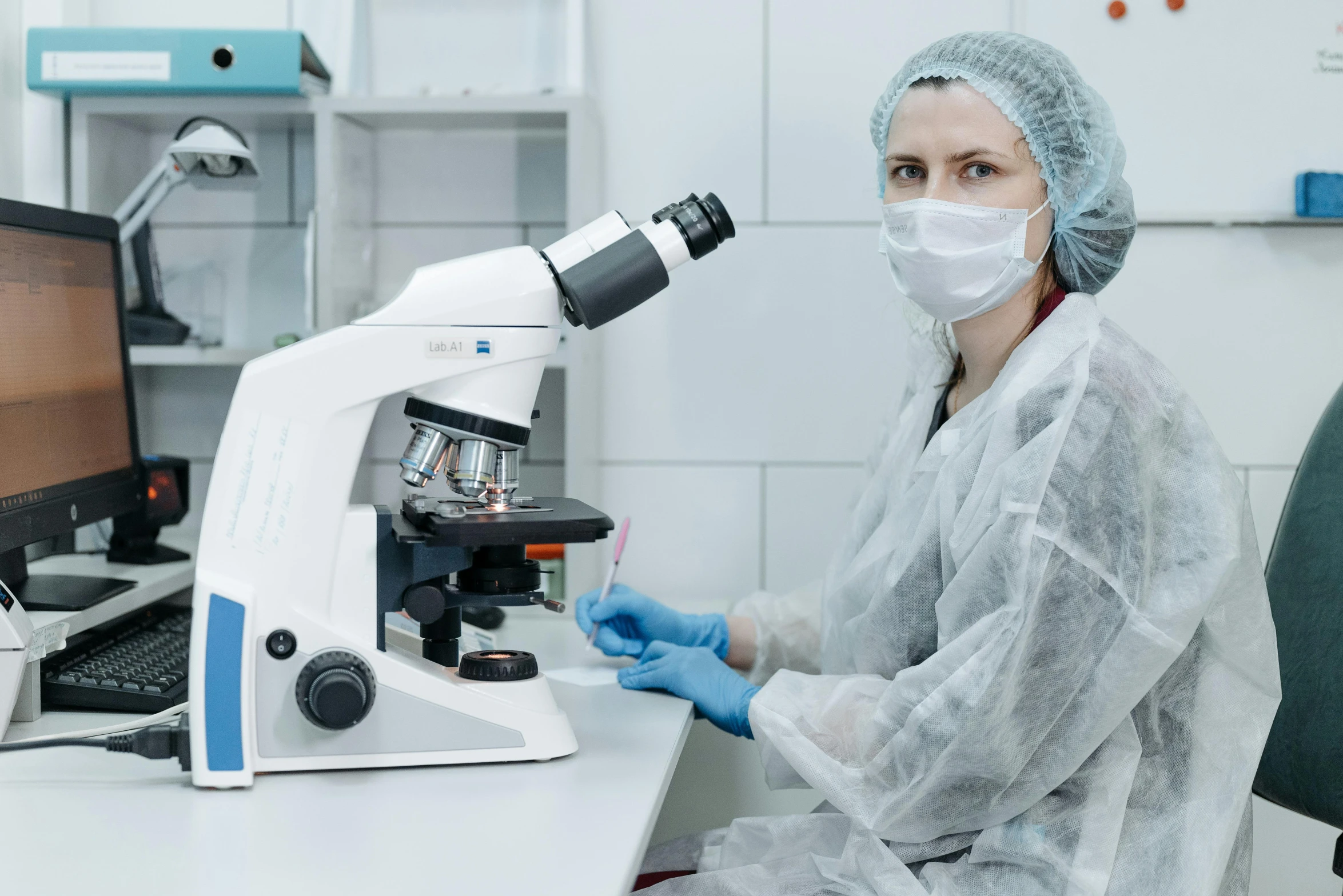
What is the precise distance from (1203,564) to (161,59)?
1.54 metres

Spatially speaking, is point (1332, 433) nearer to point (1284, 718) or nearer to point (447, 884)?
point (1284, 718)

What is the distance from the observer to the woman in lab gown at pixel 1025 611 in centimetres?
91

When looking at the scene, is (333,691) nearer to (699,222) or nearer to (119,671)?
(119,671)

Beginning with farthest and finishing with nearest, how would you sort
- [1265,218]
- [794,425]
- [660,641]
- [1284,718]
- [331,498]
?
[794,425]
[1265,218]
[660,641]
[1284,718]
[331,498]

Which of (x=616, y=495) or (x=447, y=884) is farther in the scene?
(x=616, y=495)

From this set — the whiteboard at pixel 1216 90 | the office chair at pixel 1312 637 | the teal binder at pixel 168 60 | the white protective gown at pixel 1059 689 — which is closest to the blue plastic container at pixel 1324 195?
the whiteboard at pixel 1216 90

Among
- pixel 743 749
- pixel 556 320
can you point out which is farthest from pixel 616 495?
pixel 556 320

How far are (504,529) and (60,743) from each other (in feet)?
1.39

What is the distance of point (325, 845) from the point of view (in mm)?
736

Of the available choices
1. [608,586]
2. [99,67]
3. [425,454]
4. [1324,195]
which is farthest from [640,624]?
[1324,195]

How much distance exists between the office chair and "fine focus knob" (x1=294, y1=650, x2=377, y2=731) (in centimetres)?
96

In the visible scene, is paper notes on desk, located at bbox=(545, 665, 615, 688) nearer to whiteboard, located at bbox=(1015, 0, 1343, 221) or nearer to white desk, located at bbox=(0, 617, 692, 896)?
white desk, located at bbox=(0, 617, 692, 896)

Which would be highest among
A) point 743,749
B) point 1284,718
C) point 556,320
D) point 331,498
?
point 556,320

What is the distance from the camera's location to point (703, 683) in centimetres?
112
